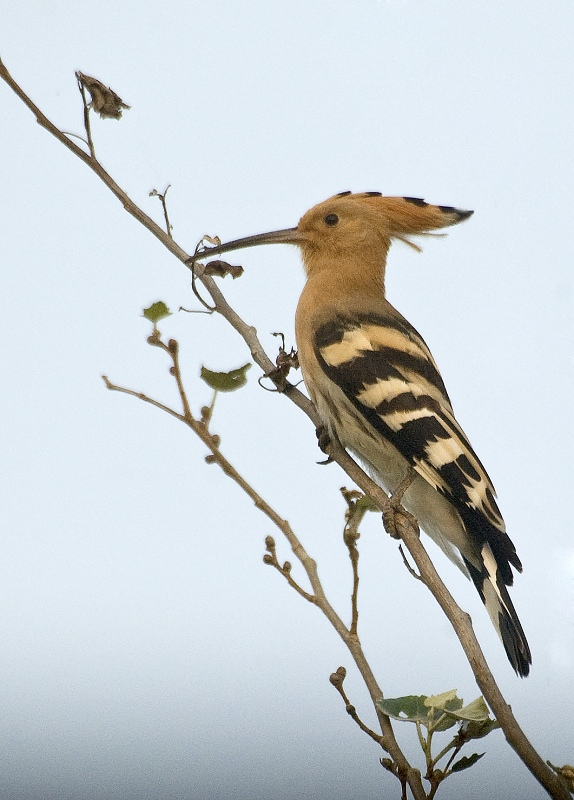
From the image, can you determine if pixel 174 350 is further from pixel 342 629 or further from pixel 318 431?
pixel 318 431

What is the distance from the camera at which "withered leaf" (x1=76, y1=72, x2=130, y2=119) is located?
92 centimetres

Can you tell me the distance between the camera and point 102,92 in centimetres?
92

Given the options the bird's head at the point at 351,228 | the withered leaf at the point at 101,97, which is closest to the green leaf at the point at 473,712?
the withered leaf at the point at 101,97

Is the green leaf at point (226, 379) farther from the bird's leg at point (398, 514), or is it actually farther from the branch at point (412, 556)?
the bird's leg at point (398, 514)

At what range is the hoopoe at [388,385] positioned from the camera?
3.92 feet

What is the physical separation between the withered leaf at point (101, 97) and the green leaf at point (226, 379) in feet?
1.00

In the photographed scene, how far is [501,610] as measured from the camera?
113 cm

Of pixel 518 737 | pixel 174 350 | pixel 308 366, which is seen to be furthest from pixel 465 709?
pixel 308 366

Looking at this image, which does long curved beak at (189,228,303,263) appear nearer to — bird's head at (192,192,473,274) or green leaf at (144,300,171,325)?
bird's head at (192,192,473,274)

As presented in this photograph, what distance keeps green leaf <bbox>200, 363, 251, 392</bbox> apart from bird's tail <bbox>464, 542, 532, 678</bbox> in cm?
48

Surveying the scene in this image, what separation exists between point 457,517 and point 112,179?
2.32 feet

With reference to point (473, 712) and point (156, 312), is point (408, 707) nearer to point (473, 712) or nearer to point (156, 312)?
point (473, 712)

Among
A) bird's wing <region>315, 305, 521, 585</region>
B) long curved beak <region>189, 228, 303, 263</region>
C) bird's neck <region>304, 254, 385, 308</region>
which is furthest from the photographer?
bird's neck <region>304, 254, 385, 308</region>

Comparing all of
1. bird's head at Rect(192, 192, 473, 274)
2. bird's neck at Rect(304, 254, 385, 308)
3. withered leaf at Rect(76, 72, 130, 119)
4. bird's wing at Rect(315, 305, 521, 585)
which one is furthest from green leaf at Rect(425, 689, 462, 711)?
bird's head at Rect(192, 192, 473, 274)
